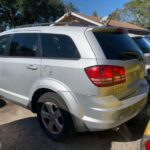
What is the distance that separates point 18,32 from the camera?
474 cm

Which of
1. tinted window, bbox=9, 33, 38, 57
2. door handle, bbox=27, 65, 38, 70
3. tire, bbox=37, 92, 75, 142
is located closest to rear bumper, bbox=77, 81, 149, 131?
tire, bbox=37, 92, 75, 142

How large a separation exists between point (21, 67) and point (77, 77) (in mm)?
1286

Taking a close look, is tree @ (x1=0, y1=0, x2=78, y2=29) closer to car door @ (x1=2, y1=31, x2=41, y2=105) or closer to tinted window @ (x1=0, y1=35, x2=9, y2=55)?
tinted window @ (x1=0, y1=35, x2=9, y2=55)

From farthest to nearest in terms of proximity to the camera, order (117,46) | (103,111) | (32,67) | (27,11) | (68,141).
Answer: (27,11)
(32,67)
(68,141)
(117,46)
(103,111)

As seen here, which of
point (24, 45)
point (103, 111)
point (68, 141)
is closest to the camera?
point (103, 111)

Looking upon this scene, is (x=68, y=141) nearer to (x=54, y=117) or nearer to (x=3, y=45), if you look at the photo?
(x=54, y=117)

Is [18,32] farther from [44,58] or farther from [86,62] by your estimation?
[86,62]

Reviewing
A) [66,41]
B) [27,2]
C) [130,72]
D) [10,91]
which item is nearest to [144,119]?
→ [130,72]

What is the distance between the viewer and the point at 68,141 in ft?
13.4

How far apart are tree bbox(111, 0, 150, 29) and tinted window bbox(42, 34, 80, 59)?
4088 cm

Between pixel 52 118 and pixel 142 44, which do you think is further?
pixel 142 44

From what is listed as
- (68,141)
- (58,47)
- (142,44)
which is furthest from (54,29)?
(142,44)

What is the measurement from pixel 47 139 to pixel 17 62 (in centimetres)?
144

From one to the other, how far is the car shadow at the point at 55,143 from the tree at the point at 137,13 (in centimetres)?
4070
